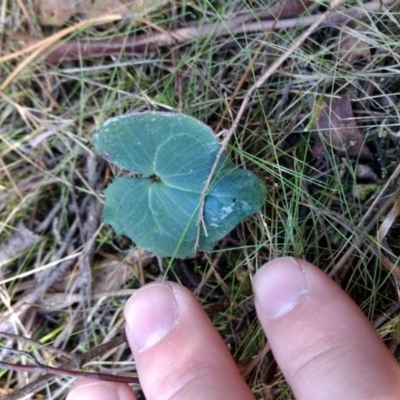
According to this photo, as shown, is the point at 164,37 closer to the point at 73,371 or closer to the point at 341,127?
the point at 341,127

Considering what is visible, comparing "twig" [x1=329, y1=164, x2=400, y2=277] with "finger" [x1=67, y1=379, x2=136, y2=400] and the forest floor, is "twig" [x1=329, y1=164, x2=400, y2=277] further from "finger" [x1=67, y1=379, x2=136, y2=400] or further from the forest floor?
"finger" [x1=67, y1=379, x2=136, y2=400]

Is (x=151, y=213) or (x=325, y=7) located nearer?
(x=151, y=213)

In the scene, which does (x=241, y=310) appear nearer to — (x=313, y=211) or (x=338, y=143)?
(x=313, y=211)

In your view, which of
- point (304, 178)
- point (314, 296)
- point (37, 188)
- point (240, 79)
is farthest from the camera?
point (37, 188)

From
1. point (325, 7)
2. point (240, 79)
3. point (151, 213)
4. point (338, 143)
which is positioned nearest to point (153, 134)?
point (151, 213)

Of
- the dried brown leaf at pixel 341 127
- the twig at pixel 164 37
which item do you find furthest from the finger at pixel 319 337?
the twig at pixel 164 37

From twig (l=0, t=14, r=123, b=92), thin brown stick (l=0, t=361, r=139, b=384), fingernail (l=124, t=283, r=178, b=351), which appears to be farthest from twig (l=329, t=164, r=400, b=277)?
twig (l=0, t=14, r=123, b=92)

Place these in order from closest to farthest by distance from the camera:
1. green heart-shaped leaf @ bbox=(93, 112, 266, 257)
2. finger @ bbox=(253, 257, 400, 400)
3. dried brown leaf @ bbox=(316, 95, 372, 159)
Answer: finger @ bbox=(253, 257, 400, 400) < green heart-shaped leaf @ bbox=(93, 112, 266, 257) < dried brown leaf @ bbox=(316, 95, 372, 159)
